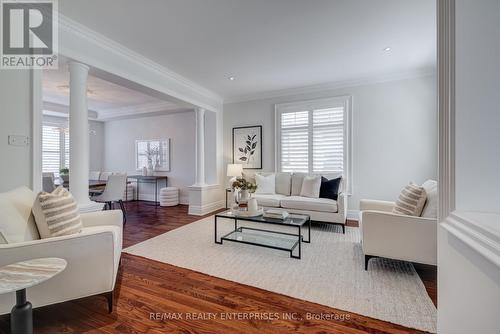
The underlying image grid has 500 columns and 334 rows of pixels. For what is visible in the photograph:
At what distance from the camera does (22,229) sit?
1.57 metres

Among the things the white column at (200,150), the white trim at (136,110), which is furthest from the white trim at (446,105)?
the white trim at (136,110)

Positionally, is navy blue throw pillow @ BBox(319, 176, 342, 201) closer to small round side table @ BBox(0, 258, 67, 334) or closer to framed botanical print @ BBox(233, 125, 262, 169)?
framed botanical print @ BBox(233, 125, 262, 169)

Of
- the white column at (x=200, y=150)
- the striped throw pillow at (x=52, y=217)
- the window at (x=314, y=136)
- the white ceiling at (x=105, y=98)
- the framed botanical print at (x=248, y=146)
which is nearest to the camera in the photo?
the striped throw pillow at (x=52, y=217)

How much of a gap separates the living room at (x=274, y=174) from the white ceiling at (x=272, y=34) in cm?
2

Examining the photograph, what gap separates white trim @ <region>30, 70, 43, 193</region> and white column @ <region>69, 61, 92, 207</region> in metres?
0.40

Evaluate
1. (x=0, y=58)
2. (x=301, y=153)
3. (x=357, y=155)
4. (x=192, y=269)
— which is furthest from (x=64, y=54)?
(x=357, y=155)

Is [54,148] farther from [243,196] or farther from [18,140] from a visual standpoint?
[243,196]

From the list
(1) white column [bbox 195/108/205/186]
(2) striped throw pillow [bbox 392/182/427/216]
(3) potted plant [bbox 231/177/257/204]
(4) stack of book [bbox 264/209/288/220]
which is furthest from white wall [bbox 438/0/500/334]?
(1) white column [bbox 195/108/205/186]

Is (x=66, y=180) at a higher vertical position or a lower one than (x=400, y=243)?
higher

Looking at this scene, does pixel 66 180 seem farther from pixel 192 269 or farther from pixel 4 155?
pixel 192 269

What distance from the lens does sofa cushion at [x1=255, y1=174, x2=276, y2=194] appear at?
448 centimetres

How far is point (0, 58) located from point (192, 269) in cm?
274

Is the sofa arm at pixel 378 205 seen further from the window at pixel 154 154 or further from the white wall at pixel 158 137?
the window at pixel 154 154

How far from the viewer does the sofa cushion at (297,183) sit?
171 inches
